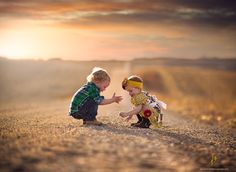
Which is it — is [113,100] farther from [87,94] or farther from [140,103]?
[140,103]

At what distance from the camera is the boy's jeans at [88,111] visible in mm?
9070

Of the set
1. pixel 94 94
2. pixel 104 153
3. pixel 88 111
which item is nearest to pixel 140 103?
pixel 94 94

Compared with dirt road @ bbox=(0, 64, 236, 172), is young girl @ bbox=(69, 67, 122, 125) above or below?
above

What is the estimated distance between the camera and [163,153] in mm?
5922

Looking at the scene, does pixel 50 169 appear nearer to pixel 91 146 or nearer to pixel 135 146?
pixel 91 146

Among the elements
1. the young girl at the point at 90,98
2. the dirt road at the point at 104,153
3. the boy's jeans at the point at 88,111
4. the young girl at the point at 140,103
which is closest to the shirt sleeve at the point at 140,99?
the young girl at the point at 140,103

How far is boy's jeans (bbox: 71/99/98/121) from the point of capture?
907 cm

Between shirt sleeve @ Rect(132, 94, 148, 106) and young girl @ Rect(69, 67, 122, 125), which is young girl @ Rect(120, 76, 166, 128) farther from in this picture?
young girl @ Rect(69, 67, 122, 125)

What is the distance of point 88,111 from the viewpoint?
907 cm

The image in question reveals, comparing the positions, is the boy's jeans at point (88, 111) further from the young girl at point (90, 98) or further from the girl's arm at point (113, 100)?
the girl's arm at point (113, 100)

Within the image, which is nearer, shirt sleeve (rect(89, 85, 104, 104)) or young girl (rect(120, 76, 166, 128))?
shirt sleeve (rect(89, 85, 104, 104))

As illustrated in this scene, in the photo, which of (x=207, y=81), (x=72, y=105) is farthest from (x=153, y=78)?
(x=72, y=105)

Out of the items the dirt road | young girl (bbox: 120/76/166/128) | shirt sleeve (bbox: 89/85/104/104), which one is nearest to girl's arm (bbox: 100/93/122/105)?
shirt sleeve (bbox: 89/85/104/104)

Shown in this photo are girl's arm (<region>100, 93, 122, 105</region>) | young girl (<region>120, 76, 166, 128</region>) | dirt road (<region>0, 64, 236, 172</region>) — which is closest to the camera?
dirt road (<region>0, 64, 236, 172</region>)
